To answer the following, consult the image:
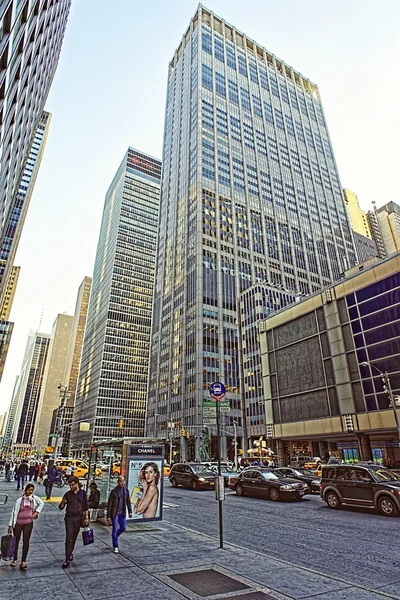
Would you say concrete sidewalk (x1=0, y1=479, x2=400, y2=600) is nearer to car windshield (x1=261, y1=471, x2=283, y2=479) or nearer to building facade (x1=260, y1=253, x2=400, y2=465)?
car windshield (x1=261, y1=471, x2=283, y2=479)

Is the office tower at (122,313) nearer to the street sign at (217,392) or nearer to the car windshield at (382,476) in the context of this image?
the car windshield at (382,476)

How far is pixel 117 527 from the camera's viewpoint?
30.6ft

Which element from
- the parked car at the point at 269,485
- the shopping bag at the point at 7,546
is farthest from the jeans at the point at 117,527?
the parked car at the point at 269,485

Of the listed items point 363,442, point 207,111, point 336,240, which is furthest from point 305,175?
point 363,442

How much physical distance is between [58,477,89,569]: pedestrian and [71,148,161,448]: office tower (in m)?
135

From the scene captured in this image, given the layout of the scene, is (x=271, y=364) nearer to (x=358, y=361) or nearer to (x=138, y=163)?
(x=358, y=361)

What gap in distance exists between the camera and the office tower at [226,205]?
324 ft

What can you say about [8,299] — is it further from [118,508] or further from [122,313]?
[118,508]

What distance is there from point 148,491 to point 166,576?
233 inches

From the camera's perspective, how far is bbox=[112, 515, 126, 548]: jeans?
9078mm

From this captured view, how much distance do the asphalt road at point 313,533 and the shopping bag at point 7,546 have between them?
5.27 meters

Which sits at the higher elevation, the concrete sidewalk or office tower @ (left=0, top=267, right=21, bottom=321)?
office tower @ (left=0, top=267, right=21, bottom=321)

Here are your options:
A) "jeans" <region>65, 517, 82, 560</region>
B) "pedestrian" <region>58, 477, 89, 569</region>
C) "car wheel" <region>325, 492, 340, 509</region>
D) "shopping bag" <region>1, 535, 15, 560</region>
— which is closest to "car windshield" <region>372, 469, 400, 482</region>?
"car wheel" <region>325, 492, 340, 509</region>

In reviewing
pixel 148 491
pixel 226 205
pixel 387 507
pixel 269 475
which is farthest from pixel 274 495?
pixel 226 205
